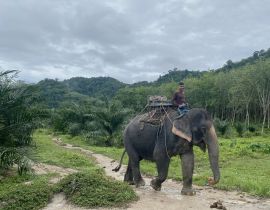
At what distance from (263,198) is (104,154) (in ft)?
38.5

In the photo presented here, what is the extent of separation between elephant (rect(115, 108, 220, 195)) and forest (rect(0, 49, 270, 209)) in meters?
2.84

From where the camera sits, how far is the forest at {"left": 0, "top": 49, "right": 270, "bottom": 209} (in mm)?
13109

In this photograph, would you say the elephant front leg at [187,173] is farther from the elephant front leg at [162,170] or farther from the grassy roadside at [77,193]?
the grassy roadside at [77,193]

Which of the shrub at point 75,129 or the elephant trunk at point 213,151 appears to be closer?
the elephant trunk at point 213,151

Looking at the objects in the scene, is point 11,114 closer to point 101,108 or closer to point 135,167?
point 135,167

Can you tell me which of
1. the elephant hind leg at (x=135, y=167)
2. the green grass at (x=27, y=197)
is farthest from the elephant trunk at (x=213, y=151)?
the green grass at (x=27, y=197)

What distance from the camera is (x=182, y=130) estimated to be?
11.0 m

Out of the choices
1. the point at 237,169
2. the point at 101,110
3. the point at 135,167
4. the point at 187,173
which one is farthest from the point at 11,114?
the point at 101,110

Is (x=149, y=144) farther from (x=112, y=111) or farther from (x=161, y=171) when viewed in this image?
(x=112, y=111)

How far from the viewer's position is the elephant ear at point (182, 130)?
10.9 m

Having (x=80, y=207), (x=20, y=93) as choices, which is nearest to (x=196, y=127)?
(x=80, y=207)

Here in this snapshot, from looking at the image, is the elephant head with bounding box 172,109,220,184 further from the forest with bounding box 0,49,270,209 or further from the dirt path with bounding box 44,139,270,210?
the forest with bounding box 0,49,270,209

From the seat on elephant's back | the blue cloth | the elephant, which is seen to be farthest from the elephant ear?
the seat on elephant's back

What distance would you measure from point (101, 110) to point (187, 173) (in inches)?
723
